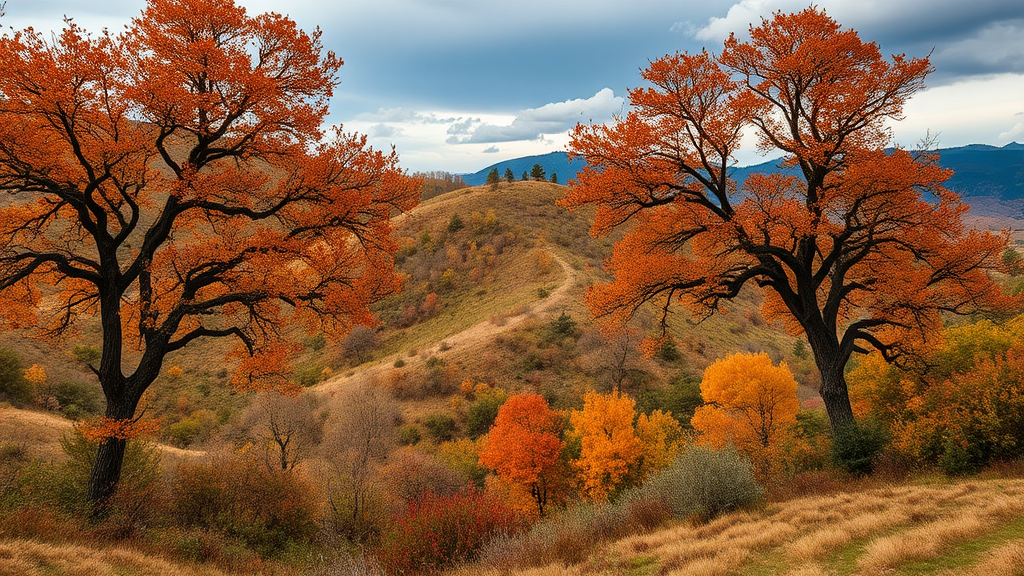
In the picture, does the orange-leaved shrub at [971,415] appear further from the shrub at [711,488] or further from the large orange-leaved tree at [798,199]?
the shrub at [711,488]

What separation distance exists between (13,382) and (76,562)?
4506 centimetres

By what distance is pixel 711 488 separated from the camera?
33.8 feet

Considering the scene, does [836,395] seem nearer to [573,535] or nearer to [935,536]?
[935,536]

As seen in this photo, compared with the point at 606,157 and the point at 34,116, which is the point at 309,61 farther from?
the point at 606,157

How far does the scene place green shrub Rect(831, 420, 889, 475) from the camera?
1176cm

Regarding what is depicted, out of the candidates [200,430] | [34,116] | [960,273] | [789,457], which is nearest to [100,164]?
[34,116]

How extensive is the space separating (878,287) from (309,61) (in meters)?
15.4

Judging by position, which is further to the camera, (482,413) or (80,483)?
(482,413)

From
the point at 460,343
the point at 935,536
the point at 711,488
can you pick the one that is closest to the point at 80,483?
the point at 711,488

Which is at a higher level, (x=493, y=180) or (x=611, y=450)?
(x=493, y=180)

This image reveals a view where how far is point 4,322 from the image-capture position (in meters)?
10.4

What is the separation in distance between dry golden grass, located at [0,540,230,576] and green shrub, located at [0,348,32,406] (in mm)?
41690

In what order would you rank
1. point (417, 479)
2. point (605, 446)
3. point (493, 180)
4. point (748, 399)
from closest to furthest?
point (417, 479) < point (605, 446) < point (748, 399) < point (493, 180)

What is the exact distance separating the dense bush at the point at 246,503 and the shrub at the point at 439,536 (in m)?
4.36
